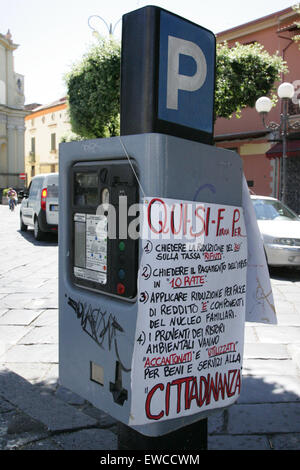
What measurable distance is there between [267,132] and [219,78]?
6.46 meters

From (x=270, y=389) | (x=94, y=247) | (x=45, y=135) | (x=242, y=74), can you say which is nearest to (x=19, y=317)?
(x=270, y=389)

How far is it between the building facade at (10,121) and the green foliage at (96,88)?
91.1ft

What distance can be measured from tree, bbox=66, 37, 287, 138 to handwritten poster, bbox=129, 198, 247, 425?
14.4 m

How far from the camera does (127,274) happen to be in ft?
7.10

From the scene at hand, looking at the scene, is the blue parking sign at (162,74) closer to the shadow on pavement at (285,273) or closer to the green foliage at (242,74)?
the shadow on pavement at (285,273)

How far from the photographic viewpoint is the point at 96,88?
17.6 m

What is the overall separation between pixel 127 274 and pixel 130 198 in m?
0.36

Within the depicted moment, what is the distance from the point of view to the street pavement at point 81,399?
2664 mm

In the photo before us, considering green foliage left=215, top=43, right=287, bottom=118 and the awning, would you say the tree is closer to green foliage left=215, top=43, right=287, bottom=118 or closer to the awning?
green foliage left=215, top=43, right=287, bottom=118

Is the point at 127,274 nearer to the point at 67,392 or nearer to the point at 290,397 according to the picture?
the point at 67,392

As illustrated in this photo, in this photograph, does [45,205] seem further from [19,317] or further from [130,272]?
[130,272]

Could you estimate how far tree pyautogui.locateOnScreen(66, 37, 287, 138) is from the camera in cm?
1609

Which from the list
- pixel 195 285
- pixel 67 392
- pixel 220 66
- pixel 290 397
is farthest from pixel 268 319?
pixel 220 66

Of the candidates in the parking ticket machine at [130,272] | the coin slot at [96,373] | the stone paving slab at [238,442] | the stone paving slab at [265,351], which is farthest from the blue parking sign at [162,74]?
the stone paving slab at [265,351]
